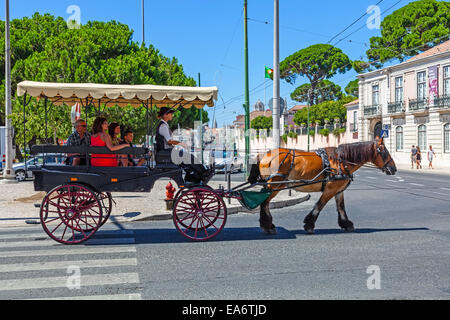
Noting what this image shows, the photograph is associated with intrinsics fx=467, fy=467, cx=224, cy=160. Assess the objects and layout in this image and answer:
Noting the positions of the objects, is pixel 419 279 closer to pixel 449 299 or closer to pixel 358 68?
pixel 449 299

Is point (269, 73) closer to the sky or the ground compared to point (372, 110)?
closer to the ground

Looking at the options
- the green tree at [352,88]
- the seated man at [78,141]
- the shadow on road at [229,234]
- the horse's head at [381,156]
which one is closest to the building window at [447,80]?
the green tree at [352,88]

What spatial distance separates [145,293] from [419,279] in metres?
3.15

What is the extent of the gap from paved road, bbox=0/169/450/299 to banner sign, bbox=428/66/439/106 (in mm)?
33685

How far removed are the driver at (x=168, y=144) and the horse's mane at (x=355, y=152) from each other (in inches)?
99.0

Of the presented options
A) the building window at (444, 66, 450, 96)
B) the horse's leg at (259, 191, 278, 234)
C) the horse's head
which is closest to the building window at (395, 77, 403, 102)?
the building window at (444, 66, 450, 96)

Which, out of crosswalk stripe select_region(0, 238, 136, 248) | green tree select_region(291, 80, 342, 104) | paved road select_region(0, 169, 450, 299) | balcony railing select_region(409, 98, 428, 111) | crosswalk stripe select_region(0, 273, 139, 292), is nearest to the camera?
paved road select_region(0, 169, 450, 299)

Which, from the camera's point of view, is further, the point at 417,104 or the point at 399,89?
the point at 399,89

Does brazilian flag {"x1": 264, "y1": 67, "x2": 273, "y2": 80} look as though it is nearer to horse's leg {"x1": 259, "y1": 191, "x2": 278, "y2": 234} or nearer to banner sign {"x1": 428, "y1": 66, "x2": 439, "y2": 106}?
horse's leg {"x1": 259, "y1": 191, "x2": 278, "y2": 234}

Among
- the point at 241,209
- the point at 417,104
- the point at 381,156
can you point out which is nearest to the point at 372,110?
the point at 417,104

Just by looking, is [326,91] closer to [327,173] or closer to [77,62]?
[77,62]

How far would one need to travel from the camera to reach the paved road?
16.5 ft

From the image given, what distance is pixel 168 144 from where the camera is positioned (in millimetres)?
8023

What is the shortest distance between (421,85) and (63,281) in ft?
140
